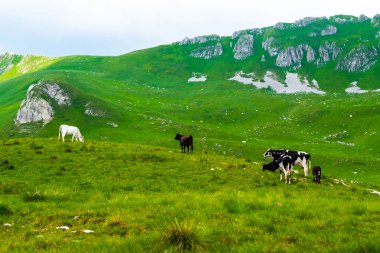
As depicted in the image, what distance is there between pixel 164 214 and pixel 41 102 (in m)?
120

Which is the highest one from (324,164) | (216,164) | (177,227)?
(177,227)

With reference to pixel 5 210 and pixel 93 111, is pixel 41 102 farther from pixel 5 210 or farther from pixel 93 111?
pixel 5 210

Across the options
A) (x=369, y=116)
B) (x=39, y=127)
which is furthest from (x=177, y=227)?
(x=39, y=127)

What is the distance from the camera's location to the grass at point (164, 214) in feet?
33.4

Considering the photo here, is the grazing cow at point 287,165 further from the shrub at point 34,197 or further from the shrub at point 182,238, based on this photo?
the shrub at point 182,238

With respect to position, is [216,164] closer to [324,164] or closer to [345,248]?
[345,248]

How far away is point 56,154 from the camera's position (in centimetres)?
3102

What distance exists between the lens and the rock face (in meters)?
120

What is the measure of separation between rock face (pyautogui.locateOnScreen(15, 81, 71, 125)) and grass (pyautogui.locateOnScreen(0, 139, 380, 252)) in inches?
3944

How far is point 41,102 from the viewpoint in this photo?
123 metres

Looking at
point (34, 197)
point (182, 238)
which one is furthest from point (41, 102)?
point (182, 238)

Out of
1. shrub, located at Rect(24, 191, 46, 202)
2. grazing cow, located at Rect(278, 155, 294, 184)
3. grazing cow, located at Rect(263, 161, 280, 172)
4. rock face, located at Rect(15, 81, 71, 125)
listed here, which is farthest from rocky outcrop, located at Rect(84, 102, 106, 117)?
shrub, located at Rect(24, 191, 46, 202)

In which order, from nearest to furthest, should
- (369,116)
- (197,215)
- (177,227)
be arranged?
(177,227), (197,215), (369,116)

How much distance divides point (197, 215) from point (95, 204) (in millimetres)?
5014
